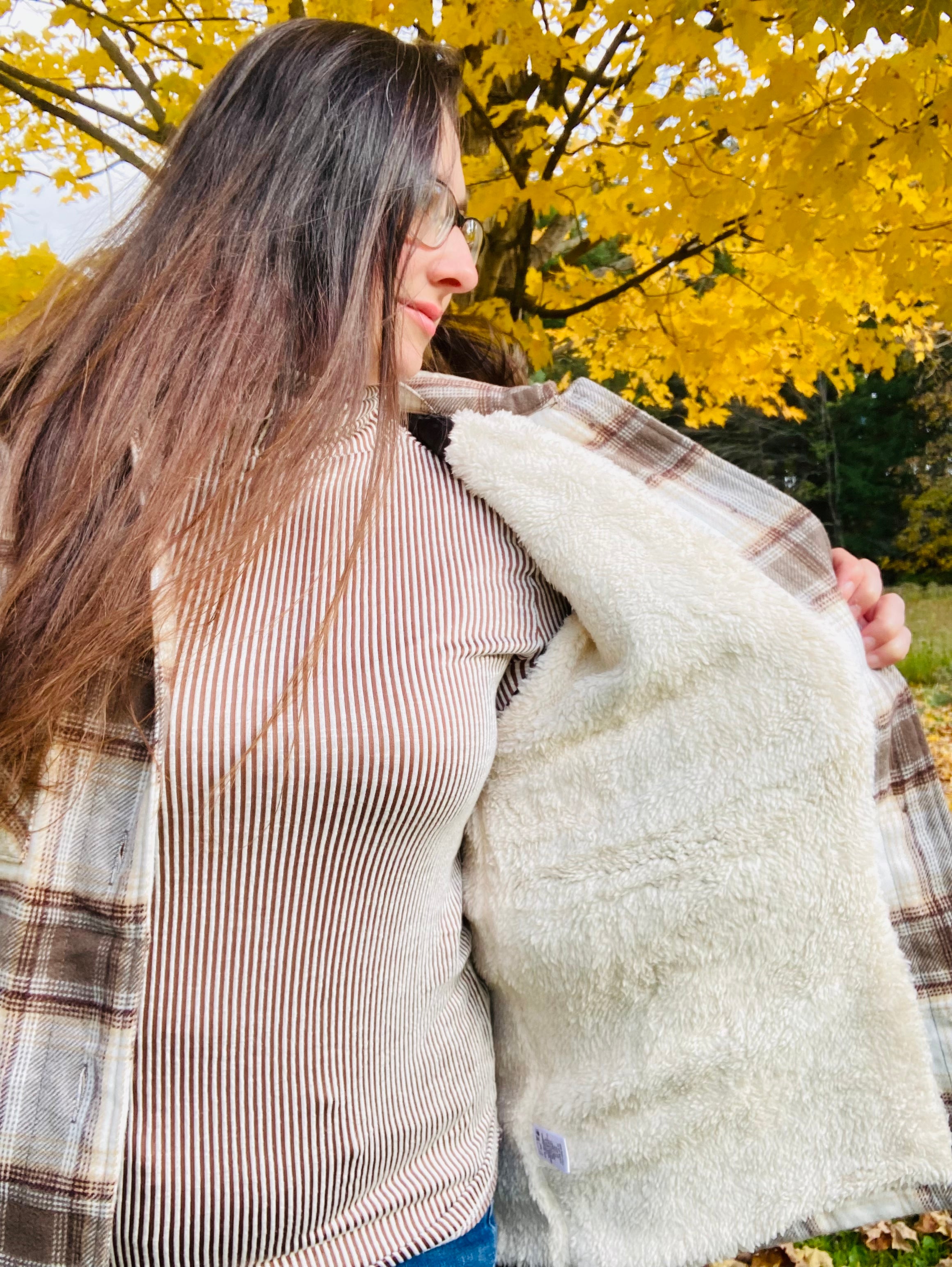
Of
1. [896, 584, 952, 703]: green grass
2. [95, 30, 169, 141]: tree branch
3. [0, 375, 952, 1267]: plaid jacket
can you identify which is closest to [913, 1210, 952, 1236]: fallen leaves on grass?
[0, 375, 952, 1267]: plaid jacket

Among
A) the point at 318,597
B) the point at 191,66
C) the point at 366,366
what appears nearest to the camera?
the point at 318,597

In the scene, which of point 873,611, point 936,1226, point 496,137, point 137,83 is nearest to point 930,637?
point 936,1226

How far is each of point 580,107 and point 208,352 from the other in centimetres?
192

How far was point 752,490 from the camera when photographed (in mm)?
1106

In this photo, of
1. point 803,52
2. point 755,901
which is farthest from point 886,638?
point 803,52

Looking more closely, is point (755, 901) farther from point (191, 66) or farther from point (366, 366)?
point (191, 66)

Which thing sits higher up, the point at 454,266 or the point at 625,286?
the point at 625,286

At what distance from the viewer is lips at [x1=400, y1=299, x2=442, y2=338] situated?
1.13 meters

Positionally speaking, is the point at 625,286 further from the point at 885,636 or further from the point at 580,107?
the point at 885,636

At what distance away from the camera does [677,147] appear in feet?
6.83

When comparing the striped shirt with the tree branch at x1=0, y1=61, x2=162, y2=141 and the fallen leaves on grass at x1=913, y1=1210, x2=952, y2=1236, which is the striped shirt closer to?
the fallen leaves on grass at x1=913, y1=1210, x2=952, y2=1236

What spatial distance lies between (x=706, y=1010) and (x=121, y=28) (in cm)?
251

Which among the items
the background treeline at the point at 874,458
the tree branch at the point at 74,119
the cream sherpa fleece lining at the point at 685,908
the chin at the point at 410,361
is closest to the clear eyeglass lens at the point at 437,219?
the chin at the point at 410,361

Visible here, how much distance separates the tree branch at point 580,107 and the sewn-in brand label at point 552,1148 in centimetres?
233
